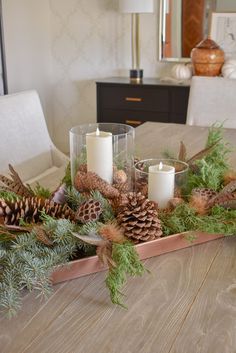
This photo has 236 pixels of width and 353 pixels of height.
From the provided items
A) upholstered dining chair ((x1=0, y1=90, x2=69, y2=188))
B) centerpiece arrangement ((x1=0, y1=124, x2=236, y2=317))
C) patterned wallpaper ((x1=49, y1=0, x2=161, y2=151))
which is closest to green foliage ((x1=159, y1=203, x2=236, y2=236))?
centerpiece arrangement ((x1=0, y1=124, x2=236, y2=317))

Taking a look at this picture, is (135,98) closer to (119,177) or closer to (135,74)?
(135,74)

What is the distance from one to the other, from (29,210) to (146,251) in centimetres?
24

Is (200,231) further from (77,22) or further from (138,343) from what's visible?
(77,22)

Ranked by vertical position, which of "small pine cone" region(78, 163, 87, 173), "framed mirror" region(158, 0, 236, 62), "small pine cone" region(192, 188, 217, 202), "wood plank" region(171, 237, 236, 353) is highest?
"framed mirror" region(158, 0, 236, 62)

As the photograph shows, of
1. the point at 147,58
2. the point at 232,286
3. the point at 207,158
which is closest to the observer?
the point at 232,286

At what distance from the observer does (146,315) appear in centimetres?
70

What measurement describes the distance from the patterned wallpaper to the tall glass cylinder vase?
288cm

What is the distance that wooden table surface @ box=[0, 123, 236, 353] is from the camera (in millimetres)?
641

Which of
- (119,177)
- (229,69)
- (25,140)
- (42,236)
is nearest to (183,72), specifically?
(229,69)

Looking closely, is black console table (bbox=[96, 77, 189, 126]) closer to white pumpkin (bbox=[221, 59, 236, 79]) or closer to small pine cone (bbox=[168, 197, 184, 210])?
white pumpkin (bbox=[221, 59, 236, 79])

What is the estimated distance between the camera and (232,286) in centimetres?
78

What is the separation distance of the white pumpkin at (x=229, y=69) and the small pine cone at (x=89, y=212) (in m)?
2.53

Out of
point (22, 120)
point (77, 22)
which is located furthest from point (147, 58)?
point (22, 120)

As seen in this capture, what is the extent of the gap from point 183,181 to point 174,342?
1.42 ft
